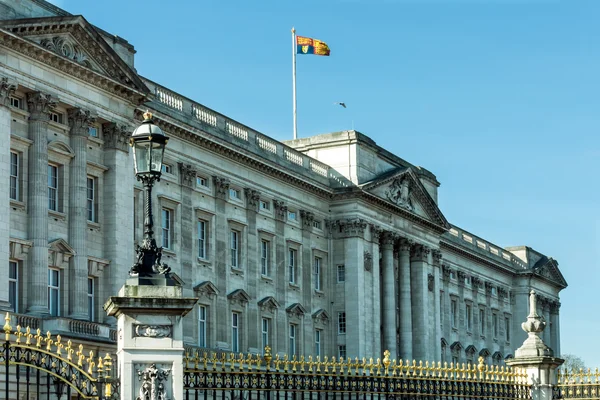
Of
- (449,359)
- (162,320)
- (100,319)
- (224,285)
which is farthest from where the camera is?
(449,359)

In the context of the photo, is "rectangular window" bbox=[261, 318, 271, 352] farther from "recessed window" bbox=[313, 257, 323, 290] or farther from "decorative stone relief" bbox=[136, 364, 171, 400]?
"decorative stone relief" bbox=[136, 364, 171, 400]

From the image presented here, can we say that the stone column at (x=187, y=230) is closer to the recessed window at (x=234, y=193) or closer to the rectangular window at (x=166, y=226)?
the rectangular window at (x=166, y=226)

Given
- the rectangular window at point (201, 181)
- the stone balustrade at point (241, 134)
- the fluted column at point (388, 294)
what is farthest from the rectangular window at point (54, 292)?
the fluted column at point (388, 294)

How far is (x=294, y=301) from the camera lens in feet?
245

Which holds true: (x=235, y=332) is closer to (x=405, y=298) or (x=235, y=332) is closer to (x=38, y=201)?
(x=38, y=201)

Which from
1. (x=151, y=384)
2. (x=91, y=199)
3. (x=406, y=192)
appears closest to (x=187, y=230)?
(x=91, y=199)

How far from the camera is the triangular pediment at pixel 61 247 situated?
5188 cm

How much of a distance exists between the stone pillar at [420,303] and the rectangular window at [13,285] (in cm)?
4163

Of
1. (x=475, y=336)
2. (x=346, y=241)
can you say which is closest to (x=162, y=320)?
(x=346, y=241)

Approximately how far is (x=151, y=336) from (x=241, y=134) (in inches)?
2004

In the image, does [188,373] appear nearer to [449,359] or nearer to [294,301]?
[294,301]

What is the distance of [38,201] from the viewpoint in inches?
2008

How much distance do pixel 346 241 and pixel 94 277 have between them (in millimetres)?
27589

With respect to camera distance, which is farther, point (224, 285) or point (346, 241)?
point (346, 241)
